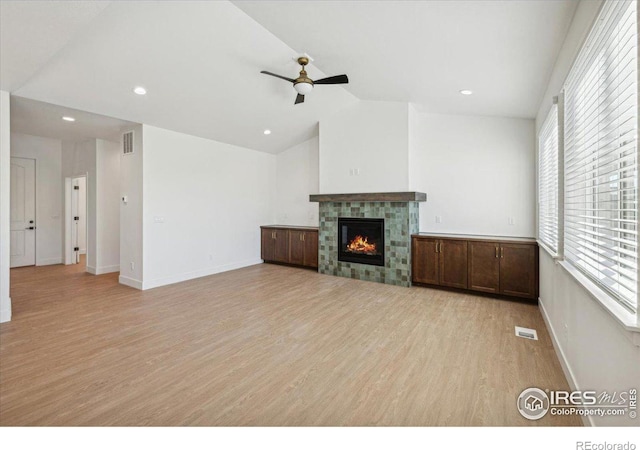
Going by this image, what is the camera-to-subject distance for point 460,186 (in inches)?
216

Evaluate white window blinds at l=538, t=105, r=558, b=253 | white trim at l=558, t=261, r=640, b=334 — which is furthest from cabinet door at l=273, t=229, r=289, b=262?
white trim at l=558, t=261, r=640, b=334

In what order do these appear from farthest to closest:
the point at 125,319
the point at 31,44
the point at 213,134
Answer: the point at 213,134 → the point at 125,319 → the point at 31,44

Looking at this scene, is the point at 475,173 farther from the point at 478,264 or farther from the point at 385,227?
the point at 385,227

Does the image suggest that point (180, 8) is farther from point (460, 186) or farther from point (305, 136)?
point (460, 186)

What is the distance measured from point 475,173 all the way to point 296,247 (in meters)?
3.79

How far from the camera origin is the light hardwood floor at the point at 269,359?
6.91 ft

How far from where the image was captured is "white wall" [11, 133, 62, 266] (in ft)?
23.4

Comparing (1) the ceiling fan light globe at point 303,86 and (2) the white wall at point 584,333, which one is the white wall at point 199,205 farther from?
(2) the white wall at point 584,333

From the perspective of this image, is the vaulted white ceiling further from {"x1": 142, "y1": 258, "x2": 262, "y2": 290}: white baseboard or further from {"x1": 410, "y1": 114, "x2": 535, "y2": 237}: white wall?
{"x1": 142, "y1": 258, "x2": 262, "y2": 290}: white baseboard

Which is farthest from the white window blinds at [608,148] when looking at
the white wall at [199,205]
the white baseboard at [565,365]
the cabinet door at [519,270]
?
the white wall at [199,205]

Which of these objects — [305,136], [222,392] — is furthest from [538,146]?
[222,392]

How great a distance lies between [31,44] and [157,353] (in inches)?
120

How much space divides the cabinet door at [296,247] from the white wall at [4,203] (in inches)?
177

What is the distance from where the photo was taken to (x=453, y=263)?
502 centimetres
